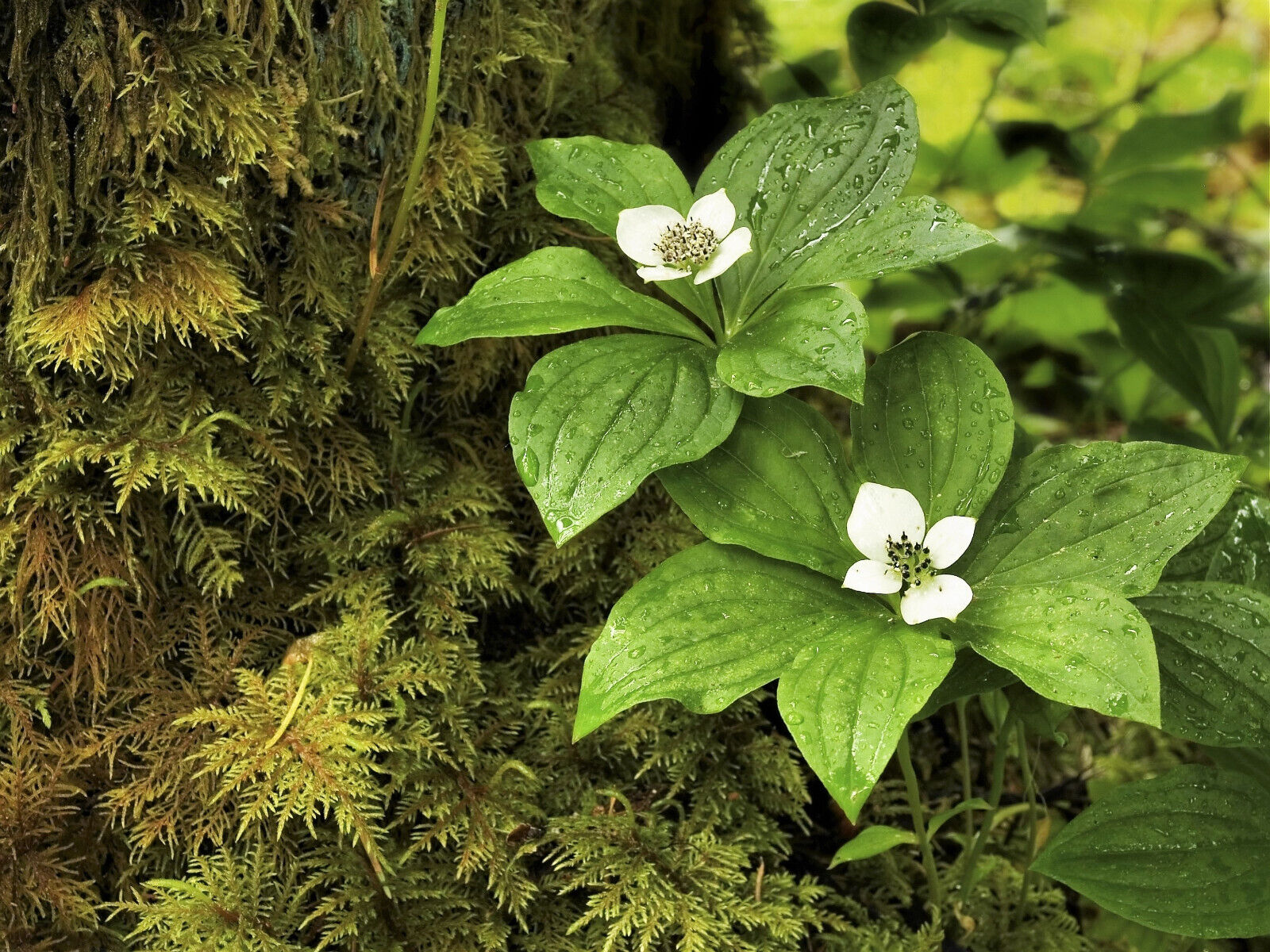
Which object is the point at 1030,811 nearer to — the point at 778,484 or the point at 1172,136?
the point at 778,484

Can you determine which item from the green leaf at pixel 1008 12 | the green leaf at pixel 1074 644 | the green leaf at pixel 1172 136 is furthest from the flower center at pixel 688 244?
the green leaf at pixel 1172 136

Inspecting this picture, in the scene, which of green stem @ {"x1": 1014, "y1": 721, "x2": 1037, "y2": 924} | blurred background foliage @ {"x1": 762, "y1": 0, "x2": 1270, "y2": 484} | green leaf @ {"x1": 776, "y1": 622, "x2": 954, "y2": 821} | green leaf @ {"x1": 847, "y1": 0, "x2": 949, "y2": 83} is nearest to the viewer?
green leaf @ {"x1": 776, "y1": 622, "x2": 954, "y2": 821}

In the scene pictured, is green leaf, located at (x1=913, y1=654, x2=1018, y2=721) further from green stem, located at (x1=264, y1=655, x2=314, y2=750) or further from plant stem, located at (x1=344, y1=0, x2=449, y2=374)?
plant stem, located at (x1=344, y1=0, x2=449, y2=374)

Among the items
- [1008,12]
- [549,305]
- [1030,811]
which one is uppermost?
[1008,12]

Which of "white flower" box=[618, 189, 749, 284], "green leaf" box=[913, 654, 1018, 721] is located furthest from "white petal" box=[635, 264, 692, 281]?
"green leaf" box=[913, 654, 1018, 721]

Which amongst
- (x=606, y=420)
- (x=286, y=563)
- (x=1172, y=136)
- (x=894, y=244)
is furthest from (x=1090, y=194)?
(x=286, y=563)

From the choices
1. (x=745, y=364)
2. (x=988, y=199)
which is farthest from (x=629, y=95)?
(x=988, y=199)

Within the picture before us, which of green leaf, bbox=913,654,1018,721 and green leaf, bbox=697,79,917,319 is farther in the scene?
green leaf, bbox=697,79,917,319
